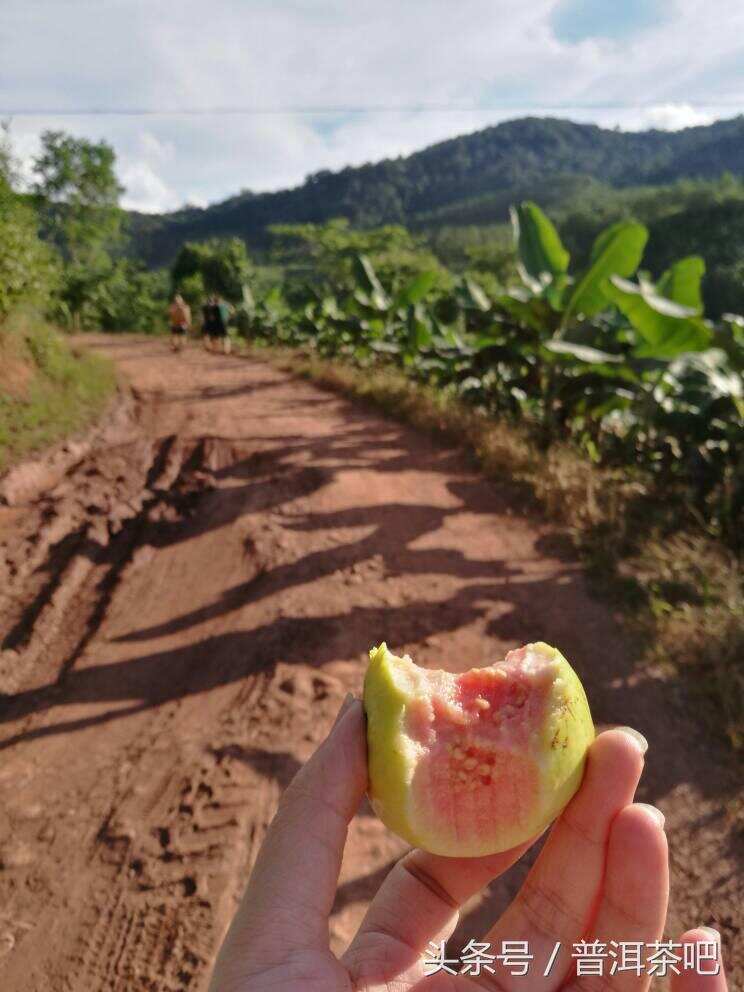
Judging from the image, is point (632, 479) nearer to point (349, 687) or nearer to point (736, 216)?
point (349, 687)

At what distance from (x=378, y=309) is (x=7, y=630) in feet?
26.8

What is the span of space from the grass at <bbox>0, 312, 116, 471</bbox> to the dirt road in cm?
54

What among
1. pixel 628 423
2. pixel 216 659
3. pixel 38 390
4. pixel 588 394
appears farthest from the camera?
pixel 38 390

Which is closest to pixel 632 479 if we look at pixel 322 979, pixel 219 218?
pixel 322 979

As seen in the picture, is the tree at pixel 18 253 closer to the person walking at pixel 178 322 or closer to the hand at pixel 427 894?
the person walking at pixel 178 322

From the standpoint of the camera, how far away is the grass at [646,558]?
3.80 metres

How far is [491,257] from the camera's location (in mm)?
40156

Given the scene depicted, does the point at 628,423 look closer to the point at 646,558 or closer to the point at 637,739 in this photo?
the point at 646,558

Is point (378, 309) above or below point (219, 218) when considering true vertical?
below

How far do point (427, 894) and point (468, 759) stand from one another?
0.48m

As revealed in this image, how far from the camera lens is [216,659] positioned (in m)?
4.20

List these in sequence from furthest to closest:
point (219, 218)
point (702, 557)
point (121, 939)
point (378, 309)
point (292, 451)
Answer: point (219, 218), point (378, 309), point (292, 451), point (702, 557), point (121, 939)

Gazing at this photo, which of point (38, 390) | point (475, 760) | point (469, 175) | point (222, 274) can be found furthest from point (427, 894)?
point (469, 175)

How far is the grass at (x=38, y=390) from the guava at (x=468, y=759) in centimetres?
646
